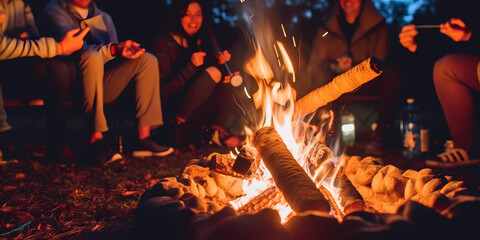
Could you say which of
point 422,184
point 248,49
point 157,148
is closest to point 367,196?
point 422,184

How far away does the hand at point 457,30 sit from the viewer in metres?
3.42

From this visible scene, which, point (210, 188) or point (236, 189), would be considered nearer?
point (210, 188)

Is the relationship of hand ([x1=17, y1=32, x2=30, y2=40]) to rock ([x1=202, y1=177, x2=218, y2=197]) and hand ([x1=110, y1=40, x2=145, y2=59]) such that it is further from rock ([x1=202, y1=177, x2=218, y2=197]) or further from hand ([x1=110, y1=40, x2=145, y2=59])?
rock ([x1=202, y1=177, x2=218, y2=197])

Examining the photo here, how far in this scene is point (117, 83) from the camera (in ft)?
13.3

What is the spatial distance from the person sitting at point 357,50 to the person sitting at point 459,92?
94cm

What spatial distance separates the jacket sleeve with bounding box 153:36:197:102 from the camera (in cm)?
448

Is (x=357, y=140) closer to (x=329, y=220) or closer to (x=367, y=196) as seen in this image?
(x=367, y=196)

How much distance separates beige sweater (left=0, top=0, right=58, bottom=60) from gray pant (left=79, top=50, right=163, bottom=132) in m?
0.35

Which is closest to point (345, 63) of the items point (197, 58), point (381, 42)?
point (381, 42)

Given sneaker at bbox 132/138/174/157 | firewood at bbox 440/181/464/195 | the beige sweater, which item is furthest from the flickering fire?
the beige sweater

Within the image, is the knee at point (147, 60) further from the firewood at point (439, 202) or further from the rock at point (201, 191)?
the firewood at point (439, 202)

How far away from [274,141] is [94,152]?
2412mm

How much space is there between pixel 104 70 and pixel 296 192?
305cm

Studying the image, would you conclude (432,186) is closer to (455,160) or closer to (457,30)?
(455,160)
